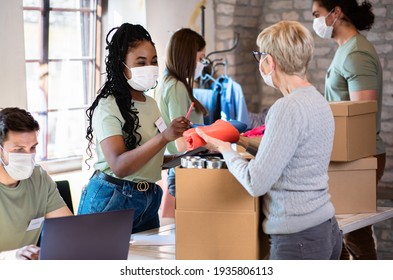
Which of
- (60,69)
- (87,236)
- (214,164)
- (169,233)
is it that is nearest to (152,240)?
(169,233)

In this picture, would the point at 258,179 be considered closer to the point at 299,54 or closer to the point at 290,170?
the point at 290,170

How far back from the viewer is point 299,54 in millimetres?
2295

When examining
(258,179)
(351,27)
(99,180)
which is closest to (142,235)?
(99,180)

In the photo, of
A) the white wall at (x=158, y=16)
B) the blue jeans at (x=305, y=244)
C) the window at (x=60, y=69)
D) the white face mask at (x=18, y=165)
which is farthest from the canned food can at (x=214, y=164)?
the white wall at (x=158, y=16)

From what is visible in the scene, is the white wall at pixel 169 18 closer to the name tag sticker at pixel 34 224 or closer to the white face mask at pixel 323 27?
the white face mask at pixel 323 27

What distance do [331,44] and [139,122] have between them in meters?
3.44

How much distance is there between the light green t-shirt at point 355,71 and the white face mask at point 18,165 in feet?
5.91

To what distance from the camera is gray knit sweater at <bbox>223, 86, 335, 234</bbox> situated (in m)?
2.19

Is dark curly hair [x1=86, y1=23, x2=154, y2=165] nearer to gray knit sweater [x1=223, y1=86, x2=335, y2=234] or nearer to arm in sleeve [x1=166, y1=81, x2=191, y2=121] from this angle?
gray knit sweater [x1=223, y1=86, x2=335, y2=234]

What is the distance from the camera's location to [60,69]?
204 inches

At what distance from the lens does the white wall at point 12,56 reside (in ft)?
13.7

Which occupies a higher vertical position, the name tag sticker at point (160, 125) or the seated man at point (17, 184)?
the name tag sticker at point (160, 125)

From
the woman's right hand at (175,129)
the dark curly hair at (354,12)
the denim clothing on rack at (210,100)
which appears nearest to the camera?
the woman's right hand at (175,129)

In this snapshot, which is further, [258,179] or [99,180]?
[99,180]
